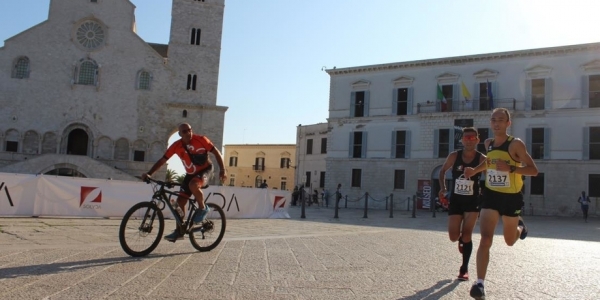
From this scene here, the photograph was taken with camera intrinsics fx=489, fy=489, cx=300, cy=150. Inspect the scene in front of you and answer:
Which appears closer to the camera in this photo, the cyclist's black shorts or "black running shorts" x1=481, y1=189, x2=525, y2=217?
"black running shorts" x1=481, y1=189, x2=525, y2=217

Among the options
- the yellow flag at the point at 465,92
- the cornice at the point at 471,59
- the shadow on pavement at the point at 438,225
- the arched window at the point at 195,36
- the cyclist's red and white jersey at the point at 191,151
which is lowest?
the shadow on pavement at the point at 438,225

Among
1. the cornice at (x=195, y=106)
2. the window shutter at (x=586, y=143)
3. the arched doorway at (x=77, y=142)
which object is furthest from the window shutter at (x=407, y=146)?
the arched doorway at (x=77, y=142)

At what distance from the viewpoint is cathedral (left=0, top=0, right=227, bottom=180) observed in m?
39.1

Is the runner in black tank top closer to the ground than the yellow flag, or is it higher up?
closer to the ground

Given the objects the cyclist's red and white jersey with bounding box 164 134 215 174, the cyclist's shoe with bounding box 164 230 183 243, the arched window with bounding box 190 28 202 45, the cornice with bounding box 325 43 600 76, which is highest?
the arched window with bounding box 190 28 202 45

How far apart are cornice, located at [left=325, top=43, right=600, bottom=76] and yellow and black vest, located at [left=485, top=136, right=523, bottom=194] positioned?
97.5 ft

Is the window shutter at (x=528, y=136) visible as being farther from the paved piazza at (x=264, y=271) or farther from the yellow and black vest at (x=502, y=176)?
the yellow and black vest at (x=502, y=176)

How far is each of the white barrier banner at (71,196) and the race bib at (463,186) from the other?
23.7 feet

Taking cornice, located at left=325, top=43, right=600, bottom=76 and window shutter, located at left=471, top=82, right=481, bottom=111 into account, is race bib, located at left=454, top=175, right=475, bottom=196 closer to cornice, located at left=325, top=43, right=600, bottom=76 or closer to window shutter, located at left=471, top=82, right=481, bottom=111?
window shutter, located at left=471, top=82, right=481, bottom=111

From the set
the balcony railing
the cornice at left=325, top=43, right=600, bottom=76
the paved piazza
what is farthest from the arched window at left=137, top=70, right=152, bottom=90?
the paved piazza

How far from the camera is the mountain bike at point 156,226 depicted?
6.00 meters

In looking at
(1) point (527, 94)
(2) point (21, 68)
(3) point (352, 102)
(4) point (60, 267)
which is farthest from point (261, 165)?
(4) point (60, 267)

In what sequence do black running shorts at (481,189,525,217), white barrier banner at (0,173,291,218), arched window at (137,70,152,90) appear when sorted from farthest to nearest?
arched window at (137,70,152,90) → white barrier banner at (0,173,291,218) → black running shorts at (481,189,525,217)

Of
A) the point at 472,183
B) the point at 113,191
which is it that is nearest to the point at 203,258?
the point at 472,183
